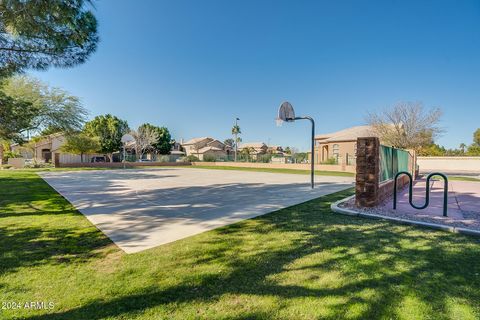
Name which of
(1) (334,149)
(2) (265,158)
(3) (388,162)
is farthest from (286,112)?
(1) (334,149)

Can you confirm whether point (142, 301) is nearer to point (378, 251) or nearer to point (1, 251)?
point (1, 251)

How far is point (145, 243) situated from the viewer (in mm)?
4082

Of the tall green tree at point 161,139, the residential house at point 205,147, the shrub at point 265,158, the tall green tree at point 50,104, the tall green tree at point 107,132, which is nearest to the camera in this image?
the tall green tree at point 50,104

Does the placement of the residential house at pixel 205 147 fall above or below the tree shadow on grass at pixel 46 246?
above

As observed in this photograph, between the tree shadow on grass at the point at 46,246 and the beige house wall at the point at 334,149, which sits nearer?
the tree shadow on grass at the point at 46,246

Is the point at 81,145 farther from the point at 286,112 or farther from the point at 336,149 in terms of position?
the point at 336,149

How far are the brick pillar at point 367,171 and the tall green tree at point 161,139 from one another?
44.1m

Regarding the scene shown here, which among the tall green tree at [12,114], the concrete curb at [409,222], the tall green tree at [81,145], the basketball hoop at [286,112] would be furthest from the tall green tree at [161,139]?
the concrete curb at [409,222]

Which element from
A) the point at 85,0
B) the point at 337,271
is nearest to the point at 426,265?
the point at 337,271

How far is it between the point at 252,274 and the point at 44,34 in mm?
7093

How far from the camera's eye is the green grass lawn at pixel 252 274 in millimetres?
2332

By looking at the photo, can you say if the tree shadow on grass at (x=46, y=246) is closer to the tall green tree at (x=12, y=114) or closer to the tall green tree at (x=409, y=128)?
the tall green tree at (x=12, y=114)

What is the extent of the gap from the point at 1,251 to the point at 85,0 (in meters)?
5.51

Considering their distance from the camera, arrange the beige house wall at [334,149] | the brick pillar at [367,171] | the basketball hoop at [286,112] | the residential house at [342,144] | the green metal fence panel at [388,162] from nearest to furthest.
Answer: the brick pillar at [367,171] → the green metal fence panel at [388,162] → the basketball hoop at [286,112] → the residential house at [342,144] → the beige house wall at [334,149]
